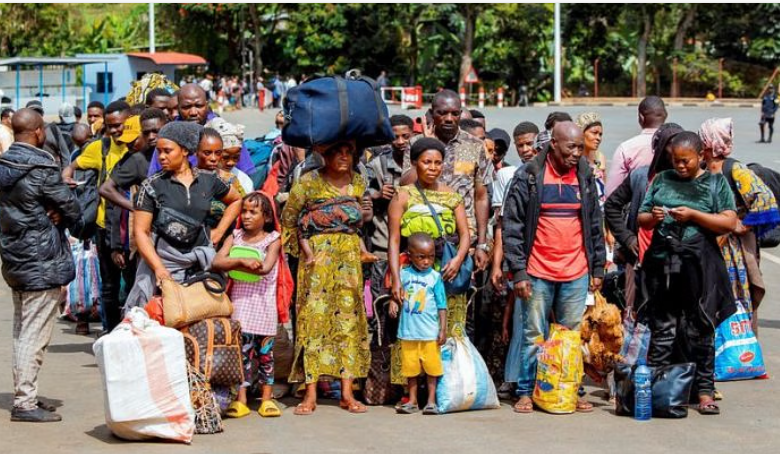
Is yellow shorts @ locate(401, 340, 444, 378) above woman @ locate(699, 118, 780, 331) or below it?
below

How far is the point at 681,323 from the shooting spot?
8.87 metres

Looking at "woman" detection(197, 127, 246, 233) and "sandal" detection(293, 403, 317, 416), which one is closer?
"sandal" detection(293, 403, 317, 416)

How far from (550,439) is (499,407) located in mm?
1003

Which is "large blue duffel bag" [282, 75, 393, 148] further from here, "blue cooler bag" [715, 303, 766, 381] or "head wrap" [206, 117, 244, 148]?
"blue cooler bag" [715, 303, 766, 381]

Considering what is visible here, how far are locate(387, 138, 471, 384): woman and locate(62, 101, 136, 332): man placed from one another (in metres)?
2.90

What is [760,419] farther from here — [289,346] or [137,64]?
[137,64]

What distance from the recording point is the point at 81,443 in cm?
793

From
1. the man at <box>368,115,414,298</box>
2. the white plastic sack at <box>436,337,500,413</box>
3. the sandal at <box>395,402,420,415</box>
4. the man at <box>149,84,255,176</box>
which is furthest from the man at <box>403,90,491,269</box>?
the man at <box>149,84,255,176</box>

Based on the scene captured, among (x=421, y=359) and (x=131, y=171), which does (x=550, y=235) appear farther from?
(x=131, y=171)

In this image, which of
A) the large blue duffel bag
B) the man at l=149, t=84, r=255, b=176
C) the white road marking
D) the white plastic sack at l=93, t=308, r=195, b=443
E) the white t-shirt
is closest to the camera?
the white plastic sack at l=93, t=308, r=195, b=443

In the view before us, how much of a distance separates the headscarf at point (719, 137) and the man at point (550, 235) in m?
0.91

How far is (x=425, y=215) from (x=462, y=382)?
3.62 feet

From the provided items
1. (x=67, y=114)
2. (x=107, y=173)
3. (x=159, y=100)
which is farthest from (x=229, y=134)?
(x=67, y=114)

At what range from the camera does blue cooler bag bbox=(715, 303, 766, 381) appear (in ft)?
32.2
